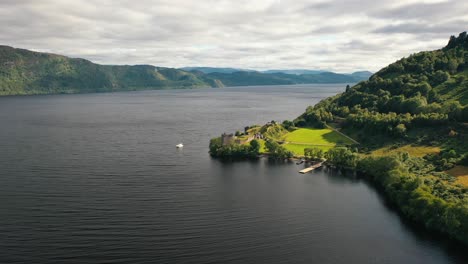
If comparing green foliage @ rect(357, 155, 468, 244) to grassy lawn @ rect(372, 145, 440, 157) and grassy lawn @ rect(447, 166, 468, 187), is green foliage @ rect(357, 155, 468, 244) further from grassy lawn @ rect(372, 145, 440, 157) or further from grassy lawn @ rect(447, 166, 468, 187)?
grassy lawn @ rect(372, 145, 440, 157)

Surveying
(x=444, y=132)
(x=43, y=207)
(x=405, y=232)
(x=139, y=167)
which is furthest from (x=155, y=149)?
(x=444, y=132)

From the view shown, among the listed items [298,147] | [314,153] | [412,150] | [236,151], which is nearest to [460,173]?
[412,150]

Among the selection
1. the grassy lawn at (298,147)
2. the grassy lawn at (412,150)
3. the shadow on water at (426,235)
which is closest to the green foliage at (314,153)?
the grassy lawn at (298,147)

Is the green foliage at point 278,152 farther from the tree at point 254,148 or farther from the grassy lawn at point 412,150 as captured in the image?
the grassy lawn at point 412,150

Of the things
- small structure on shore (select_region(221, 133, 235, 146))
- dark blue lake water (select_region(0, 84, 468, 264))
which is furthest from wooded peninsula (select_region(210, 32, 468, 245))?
dark blue lake water (select_region(0, 84, 468, 264))

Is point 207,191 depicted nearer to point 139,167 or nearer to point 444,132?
point 139,167
